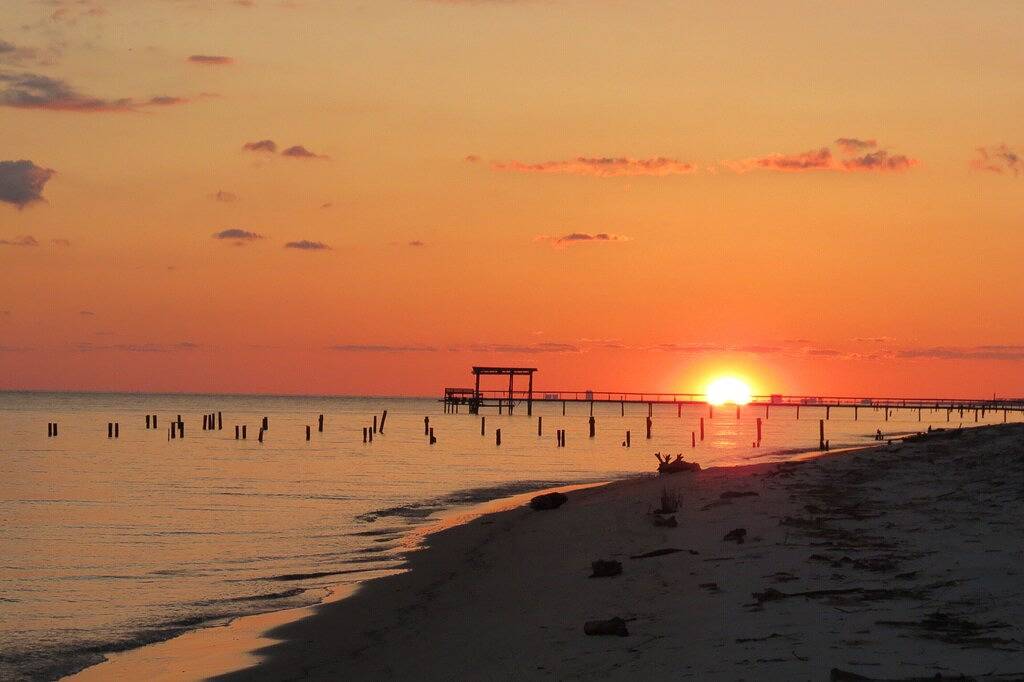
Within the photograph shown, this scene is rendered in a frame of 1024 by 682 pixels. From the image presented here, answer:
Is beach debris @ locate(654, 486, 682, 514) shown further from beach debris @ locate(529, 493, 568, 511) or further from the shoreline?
beach debris @ locate(529, 493, 568, 511)

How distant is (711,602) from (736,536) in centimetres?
425

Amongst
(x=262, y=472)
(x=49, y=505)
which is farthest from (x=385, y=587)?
(x=262, y=472)

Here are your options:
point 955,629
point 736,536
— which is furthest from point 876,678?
point 736,536

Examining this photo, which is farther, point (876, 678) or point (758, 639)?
point (758, 639)

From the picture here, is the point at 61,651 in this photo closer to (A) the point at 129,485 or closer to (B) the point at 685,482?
(B) the point at 685,482

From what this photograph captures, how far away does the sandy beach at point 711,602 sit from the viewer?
995cm

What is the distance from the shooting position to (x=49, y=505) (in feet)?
114

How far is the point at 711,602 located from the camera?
12.6 metres

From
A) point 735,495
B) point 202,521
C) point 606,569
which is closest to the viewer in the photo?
point 606,569

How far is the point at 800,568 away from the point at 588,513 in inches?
452

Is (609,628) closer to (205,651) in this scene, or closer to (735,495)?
(205,651)

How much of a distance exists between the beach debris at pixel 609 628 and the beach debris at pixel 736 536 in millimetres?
5197

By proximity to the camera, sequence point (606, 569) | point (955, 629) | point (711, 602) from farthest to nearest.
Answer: point (606, 569) < point (711, 602) < point (955, 629)

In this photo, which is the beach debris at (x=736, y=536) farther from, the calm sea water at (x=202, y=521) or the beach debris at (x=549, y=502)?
the beach debris at (x=549, y=502)
